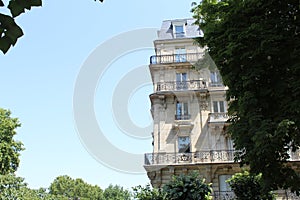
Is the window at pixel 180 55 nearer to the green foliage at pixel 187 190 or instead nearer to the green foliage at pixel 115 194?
the green foliage at pixel 187 190

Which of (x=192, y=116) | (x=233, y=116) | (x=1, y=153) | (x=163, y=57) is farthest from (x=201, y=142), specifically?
(x=1, y=153)

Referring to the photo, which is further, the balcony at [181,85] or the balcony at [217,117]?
the balcony at [181,85]

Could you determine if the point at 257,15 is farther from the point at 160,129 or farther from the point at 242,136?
the point at 160,129

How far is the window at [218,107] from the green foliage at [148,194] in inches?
345

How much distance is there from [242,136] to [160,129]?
13.0m

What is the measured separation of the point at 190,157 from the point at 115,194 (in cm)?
4293

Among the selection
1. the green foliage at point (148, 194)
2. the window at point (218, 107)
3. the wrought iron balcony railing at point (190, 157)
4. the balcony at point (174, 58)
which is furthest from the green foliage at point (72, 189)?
the green foliage at point (148, 194)

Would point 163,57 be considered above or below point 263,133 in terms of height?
above

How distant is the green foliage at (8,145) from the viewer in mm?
23531

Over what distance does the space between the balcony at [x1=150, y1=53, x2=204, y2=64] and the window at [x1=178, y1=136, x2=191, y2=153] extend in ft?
18.7

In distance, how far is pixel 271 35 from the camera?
8.21 metres

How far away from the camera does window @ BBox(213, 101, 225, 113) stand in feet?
70.7

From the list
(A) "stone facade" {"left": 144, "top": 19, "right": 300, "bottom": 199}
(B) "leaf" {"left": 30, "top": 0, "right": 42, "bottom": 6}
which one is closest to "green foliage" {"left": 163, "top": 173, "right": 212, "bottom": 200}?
(A) "stone facade" {"left": 144, "top": 19, "right": 300, "bottom": 199}

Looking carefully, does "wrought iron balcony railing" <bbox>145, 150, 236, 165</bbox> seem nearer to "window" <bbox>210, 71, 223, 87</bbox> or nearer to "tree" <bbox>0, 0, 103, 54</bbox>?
"window" <bbox>210, 71, 223, 87</bbox>
